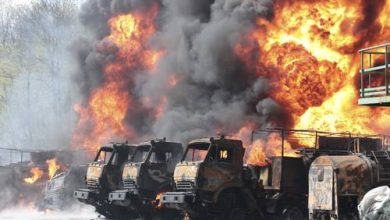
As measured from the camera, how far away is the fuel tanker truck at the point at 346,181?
1816cm

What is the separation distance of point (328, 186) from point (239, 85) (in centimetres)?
1252

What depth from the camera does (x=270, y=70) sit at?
29.0 m

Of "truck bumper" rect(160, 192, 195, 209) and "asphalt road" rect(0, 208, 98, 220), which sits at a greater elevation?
"truck bumper" rect(160, 192, 195, 209)

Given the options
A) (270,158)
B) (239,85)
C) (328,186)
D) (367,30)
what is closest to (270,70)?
(239,85)

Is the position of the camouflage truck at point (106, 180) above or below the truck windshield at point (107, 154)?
below

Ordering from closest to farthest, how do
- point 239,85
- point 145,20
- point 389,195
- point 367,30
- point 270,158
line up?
point 389,195 < point 270,158 < point 367,30 < point 239,85 < point 145,20

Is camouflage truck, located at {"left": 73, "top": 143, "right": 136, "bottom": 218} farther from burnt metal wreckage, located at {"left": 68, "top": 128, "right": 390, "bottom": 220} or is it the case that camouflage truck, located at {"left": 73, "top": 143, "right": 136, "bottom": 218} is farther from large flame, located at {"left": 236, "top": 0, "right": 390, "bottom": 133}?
large flame, located at {"left": 236, "top": 0, "right": 390, "bottom": 133}

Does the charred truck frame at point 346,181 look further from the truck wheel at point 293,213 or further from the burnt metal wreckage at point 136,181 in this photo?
the burnt metal wreckage at point 136,181

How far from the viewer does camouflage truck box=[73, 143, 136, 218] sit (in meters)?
25.3

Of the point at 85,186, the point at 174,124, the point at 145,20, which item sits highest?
the point at 145,20

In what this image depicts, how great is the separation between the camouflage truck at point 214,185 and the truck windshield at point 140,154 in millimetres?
3398

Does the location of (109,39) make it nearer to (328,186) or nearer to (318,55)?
(318,55)

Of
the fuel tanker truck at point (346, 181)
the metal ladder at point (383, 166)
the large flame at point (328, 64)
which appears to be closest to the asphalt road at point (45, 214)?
the large flame at point (328, 64)

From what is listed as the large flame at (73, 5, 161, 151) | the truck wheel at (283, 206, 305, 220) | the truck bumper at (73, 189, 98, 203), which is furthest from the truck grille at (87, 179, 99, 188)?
the large flame at (73, 5, 161, 151)
